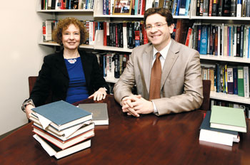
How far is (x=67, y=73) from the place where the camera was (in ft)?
6.72

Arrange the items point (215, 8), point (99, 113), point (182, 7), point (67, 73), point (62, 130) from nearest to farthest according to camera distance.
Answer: point (62, 130) < point (99, 113) < point (67, 73) < point (215, 8) < point (182, 7)

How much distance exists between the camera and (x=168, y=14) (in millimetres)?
1766

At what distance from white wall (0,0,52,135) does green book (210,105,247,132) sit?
2.51 meters

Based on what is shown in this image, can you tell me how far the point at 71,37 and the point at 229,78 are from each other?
4.99 ft

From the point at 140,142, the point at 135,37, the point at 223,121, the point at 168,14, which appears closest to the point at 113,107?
the point at 140,142

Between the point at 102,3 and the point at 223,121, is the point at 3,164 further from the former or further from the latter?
the point at 102,3

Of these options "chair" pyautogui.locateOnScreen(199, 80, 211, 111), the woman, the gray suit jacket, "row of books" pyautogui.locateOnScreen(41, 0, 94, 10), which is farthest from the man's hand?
"row of books" pyautogui.locateOnScreen(41, 0, 94, 10)

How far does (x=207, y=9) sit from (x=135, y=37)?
80 cm

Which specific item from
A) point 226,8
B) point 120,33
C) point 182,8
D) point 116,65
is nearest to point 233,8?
point 226,8

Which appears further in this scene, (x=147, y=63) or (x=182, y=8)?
(x=182, y=8)

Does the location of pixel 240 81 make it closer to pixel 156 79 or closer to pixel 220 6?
pixel 220 6

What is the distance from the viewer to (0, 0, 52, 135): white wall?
2793 millimetres

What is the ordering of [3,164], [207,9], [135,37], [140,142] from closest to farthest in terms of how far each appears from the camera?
[3,164] → [140,142] → [207,9] → [135,37]

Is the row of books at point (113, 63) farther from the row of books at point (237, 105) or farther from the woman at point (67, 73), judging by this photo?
the row of books at point (237, 105)
